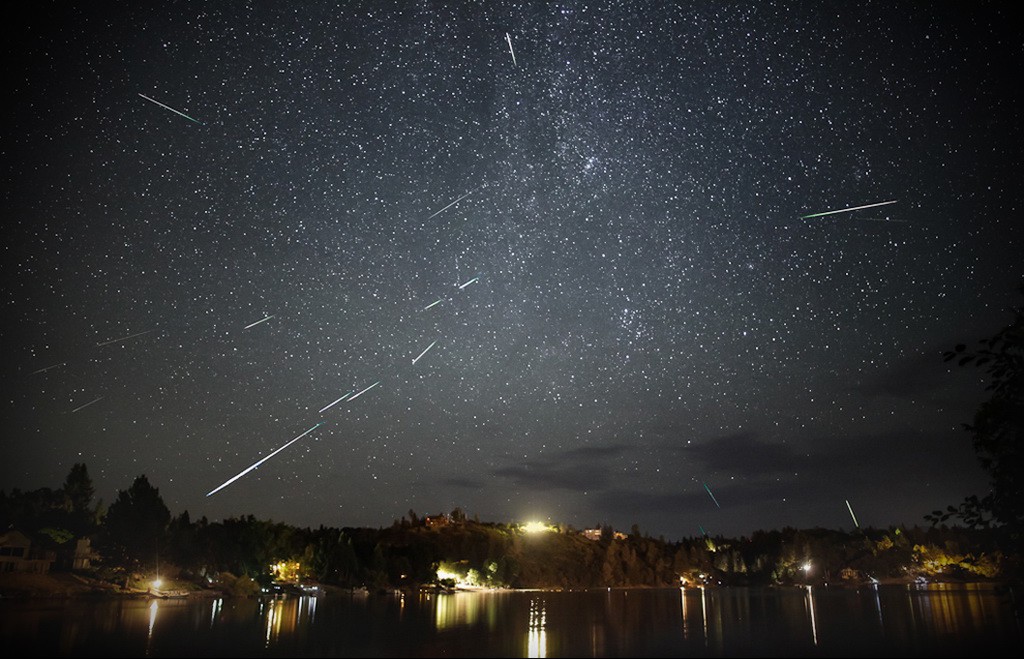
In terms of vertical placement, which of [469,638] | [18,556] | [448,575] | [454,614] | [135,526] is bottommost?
[454,614]

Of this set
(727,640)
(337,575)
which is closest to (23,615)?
(727,640)

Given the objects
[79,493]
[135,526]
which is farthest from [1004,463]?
[79,493]

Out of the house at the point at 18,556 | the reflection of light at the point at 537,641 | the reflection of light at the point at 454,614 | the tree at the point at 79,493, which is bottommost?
the reflection of light at the point at 454,614

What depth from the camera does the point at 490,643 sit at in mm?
32500

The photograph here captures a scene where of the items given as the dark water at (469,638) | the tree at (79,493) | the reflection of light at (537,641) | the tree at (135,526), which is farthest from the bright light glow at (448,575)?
the reflection of light at (537,641)

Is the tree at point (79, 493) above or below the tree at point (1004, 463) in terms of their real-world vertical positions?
above

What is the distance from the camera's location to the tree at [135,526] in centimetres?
8212

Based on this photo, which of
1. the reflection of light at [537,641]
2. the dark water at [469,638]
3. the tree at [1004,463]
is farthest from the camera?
the reflection of light at [537,641]

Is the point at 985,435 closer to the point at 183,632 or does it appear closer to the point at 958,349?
the point at 958,349

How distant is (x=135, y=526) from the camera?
83.4m

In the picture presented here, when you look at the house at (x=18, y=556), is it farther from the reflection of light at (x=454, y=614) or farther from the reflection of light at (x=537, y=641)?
the reflection of light at (x=537, y=641)

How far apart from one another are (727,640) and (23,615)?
137 feet

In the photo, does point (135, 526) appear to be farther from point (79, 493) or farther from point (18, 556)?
point (79, 493)

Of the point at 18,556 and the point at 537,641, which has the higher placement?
the point at 18,556
